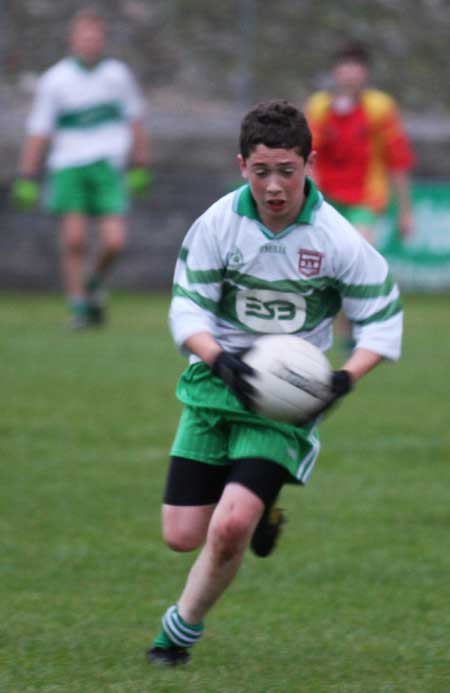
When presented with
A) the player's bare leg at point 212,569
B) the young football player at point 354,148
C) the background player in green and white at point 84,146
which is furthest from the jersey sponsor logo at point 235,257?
the background player in green and white at point 84,146

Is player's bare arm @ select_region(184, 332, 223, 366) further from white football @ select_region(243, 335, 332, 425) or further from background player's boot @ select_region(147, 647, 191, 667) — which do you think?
background player's boot @ select_region(147, 647, 191, 667)

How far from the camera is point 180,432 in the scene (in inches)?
174

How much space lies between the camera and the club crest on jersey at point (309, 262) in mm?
4332

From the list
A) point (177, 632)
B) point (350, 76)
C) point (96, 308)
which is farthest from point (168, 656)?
point (96, 308)

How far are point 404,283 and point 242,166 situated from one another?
1179 centimetres

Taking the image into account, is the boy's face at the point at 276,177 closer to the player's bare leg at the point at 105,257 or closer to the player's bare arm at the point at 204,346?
the player's bare arm at the point at 204,346

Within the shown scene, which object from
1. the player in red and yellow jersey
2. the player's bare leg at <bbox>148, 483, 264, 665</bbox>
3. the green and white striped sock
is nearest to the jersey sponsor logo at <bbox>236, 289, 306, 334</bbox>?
the player's bare leg at <bbox>148, 483, 264, 665</bbox>

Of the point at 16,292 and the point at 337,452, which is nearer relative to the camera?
the point at 337,452

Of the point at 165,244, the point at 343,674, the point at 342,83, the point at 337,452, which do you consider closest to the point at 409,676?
the point at 343,674

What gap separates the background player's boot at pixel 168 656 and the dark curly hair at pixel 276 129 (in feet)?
4.57

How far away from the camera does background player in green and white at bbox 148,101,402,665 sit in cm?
425

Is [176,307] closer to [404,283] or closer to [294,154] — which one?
[294,154]

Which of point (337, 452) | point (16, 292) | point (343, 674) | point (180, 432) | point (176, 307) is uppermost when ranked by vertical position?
point (176, 307)

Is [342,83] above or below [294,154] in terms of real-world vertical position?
below
